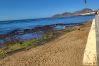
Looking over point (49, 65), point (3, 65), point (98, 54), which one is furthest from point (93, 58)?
point (3, 65)

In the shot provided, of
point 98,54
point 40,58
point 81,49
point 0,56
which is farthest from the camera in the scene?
point 0,56

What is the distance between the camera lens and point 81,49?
13469 mm

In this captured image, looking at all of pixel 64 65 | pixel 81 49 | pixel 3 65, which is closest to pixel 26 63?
pixel 3 65

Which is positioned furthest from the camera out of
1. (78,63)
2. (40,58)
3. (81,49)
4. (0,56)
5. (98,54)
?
(0,56)

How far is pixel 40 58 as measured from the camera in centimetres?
1245

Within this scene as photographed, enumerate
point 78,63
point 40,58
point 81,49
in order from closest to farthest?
point 78,63 < point 40,58 < point 81,49

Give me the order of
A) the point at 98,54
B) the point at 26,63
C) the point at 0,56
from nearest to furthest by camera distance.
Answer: the point at 98,54, the point at 26,63, the point at 0,56

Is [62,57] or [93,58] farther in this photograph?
[62,57]

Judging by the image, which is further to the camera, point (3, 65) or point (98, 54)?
point (3, 65)

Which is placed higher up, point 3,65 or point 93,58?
point 93,58

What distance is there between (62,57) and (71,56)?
47cm

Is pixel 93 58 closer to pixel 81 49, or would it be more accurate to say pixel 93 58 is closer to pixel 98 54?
pixel 98 54

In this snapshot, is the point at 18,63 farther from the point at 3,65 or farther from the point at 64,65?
the point at 64,65

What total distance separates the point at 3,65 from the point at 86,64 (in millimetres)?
4657
